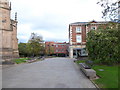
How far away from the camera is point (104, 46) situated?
704 inches

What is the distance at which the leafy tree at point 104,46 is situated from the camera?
676 inches

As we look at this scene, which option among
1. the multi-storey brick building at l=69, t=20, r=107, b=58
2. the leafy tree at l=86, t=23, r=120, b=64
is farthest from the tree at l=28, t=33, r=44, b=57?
the leafy tree at l=86, t=23, r=120, b=64

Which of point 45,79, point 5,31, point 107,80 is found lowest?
point 45,79

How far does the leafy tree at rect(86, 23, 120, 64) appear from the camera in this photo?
17.2 metres

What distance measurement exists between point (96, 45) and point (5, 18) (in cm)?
2009

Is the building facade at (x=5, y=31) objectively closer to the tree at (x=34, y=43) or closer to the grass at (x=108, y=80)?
the tree at (x=34, y=43)

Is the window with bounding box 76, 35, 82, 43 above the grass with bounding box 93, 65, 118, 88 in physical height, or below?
above

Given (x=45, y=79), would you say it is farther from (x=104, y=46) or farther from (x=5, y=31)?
(x=5, y=31)

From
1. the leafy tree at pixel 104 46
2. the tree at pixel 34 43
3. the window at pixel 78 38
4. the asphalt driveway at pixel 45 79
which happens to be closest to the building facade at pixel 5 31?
the asphalt driveway at pixel 45 79

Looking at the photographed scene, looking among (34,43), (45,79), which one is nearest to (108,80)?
(45,79)

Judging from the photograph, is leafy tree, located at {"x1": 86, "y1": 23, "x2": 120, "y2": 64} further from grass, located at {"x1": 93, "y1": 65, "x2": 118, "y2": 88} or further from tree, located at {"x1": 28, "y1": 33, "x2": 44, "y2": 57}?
tree, located at {"x1": 28, "y1": 33, "x2": 44, "y2": 57}

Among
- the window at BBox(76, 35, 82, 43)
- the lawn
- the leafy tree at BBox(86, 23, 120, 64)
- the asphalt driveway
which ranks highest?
the window at BBox(76, 35, 82, 43)

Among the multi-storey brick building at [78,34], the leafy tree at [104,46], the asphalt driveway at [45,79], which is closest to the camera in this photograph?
the asphalt driveway at [45,79]

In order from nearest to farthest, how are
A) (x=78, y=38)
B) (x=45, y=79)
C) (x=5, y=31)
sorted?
(x=45, y=79) < (x=5, y=31) < (x=78, y=38)
